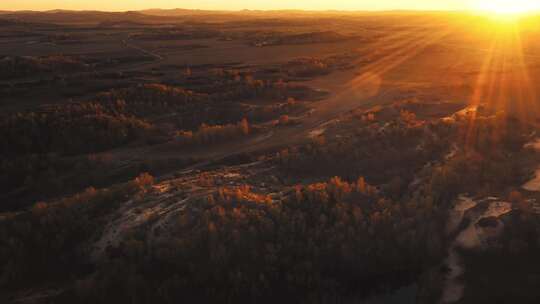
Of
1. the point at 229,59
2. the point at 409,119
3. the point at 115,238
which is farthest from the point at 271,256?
the point at 229,59

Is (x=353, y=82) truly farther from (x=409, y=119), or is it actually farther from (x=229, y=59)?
(x=229, y=59)

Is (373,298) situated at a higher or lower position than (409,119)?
lower


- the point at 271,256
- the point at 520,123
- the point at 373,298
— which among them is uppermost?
the point at 520,123

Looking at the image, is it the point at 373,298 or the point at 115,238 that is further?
the point at 115,238

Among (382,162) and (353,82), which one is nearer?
(382,162)

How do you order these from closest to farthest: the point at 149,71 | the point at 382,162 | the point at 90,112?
the point at 382,162 → the point at 90,112 → the point at 149,71

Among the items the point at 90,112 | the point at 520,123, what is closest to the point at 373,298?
the point at 520,123

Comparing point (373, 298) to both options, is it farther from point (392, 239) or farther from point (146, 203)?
point (146, 203)

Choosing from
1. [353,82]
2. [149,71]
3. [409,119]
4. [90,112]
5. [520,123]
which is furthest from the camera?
[149,71]

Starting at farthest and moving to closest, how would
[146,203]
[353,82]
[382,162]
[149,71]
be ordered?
[149,71], [353,82], [382,162], [146,203]
